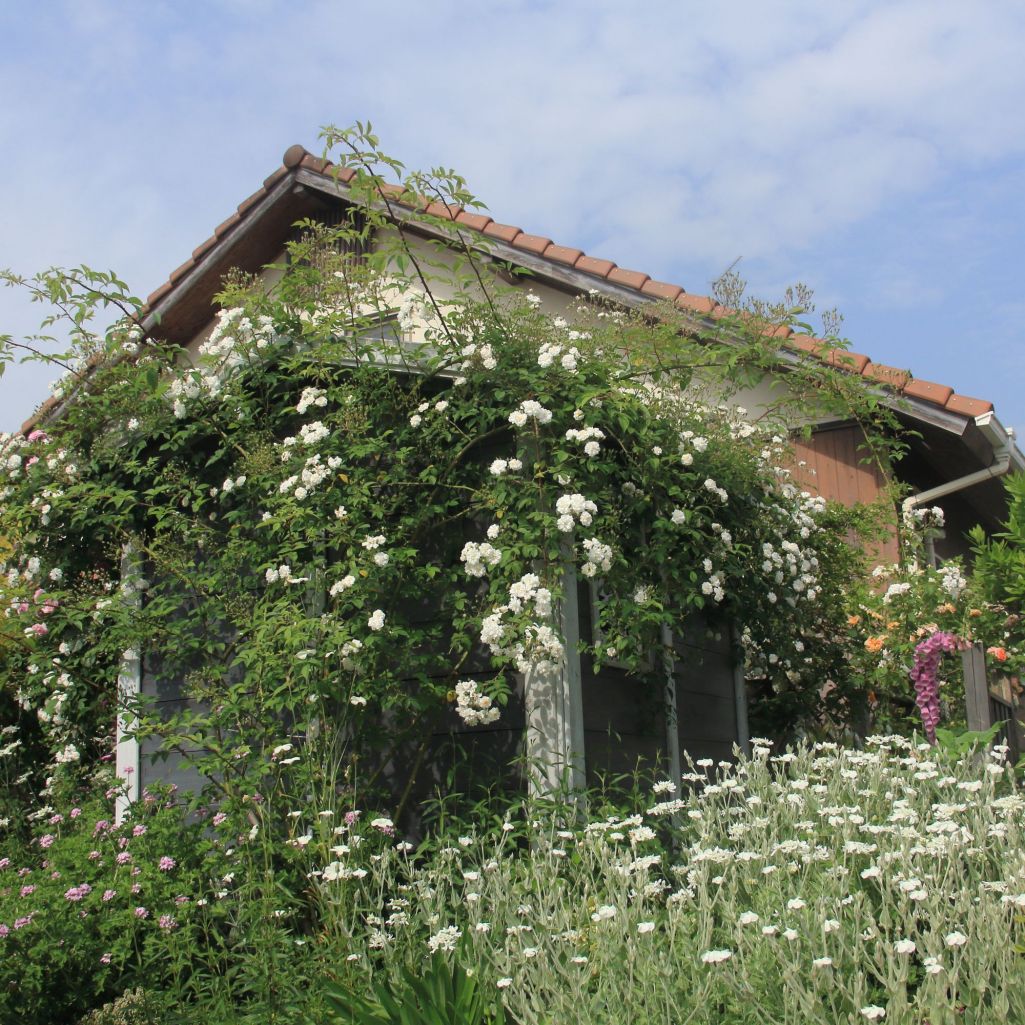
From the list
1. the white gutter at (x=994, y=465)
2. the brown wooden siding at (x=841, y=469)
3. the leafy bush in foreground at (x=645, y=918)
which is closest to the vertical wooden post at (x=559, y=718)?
the leafy bush in foreground at (x=645, y=918)

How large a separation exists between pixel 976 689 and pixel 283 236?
23.4 ft

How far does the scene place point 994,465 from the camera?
25.4 ft

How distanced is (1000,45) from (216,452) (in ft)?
11.7

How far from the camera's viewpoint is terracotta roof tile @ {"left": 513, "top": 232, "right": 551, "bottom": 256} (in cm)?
845

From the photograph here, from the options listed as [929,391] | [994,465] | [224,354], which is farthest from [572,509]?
[994,465]

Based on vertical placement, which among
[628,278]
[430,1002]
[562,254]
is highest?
[562,254]

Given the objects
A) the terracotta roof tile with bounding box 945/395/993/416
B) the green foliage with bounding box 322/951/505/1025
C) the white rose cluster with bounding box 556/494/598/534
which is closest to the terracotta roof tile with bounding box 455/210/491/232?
the terracotta roof tile with bounding box 945/395/993/416

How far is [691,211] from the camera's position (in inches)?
163

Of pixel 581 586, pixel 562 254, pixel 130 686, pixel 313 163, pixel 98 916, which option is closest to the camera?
pixel 98 916

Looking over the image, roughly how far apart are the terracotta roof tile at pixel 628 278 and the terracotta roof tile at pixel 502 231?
875 mm

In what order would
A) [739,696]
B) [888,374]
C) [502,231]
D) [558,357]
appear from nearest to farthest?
[558,357]
[739,696]
[888,374]
[502,231]

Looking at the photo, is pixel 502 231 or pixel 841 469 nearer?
pixel 841 469

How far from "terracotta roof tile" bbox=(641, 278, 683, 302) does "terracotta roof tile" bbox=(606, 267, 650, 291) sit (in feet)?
0.13

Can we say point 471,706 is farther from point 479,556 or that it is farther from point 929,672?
point 929,672
